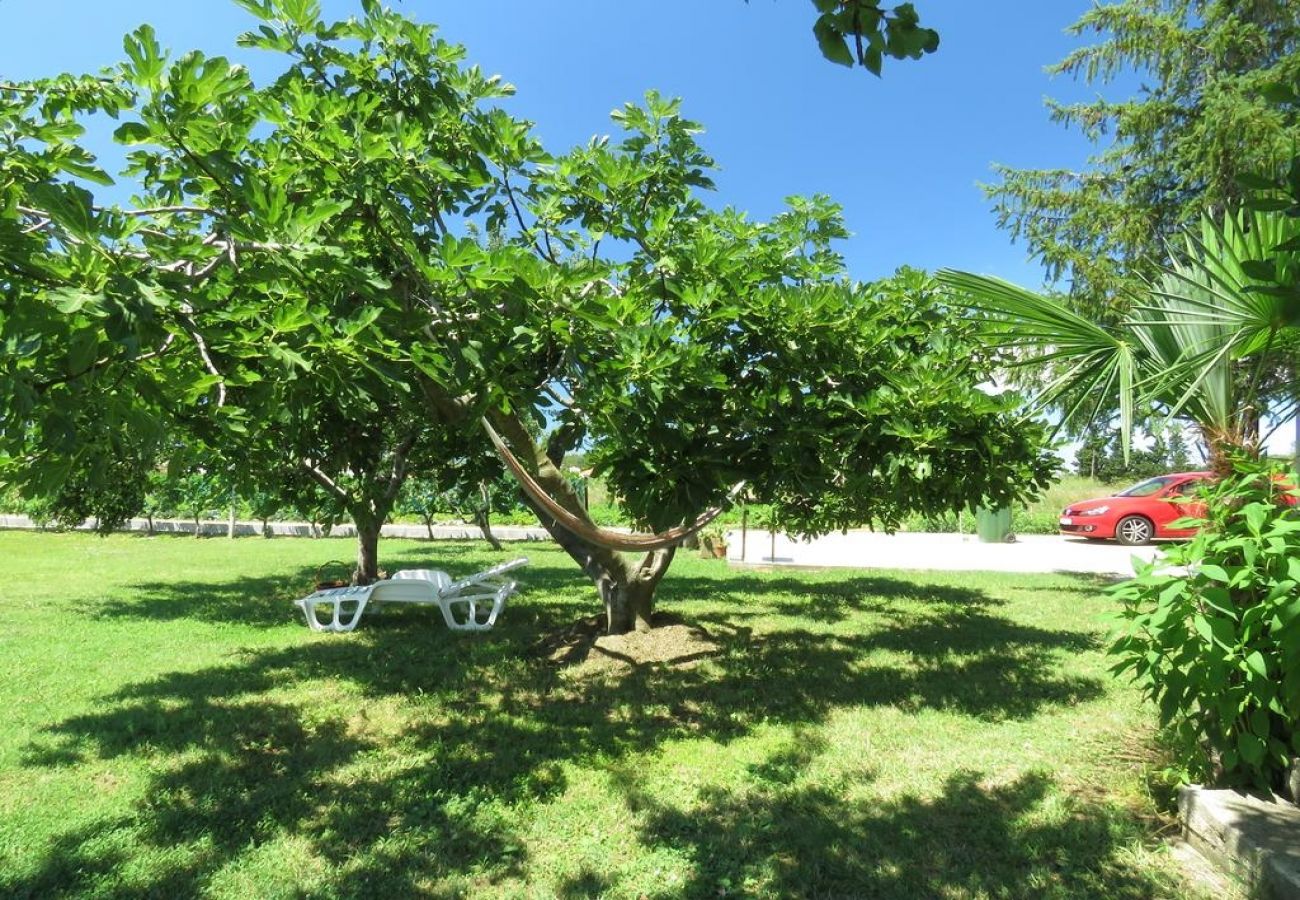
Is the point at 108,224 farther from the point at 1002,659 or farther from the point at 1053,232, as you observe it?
the point at 1053,232

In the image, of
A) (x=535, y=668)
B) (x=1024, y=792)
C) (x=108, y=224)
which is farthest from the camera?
(x=535, y=668)

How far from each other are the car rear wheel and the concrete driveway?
0.31 metres

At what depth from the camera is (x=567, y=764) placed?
3891 mm

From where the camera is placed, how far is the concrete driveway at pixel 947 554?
12.9 m

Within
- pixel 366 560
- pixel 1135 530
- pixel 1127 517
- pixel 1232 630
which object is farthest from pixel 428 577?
pixel 1135 530

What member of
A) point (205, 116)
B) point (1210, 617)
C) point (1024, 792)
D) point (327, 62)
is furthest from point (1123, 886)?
point (327, 62)

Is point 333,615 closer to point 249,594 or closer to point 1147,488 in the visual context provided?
point 249,594

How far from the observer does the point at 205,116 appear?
2465mm

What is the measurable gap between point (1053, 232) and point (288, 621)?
1123 centimetres

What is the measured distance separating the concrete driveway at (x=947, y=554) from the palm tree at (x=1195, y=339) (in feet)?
28.6

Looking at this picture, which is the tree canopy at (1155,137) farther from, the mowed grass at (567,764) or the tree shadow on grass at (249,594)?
the tree shadow on grass at (249,594)

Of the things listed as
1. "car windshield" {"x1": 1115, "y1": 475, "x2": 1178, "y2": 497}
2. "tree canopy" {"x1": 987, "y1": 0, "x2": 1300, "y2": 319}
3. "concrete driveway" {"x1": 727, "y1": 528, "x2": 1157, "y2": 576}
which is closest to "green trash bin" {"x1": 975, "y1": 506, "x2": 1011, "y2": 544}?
"concrete driveway" {"x1": 727, "y1": 528, "x2": 1157, "y2": 576}

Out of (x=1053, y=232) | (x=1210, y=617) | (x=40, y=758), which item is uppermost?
(x=1053, y=232)

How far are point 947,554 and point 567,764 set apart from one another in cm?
1330
